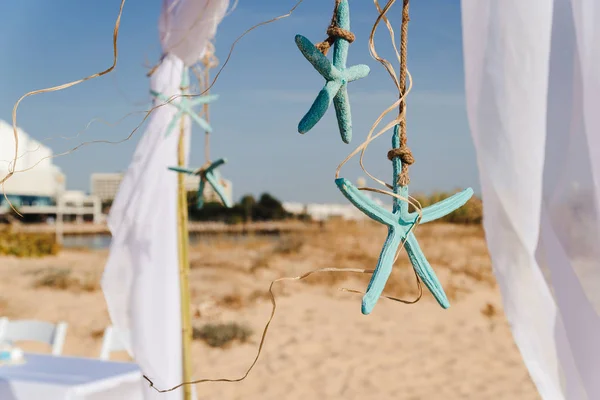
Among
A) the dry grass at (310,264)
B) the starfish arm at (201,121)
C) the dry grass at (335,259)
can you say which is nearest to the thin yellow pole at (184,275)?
the starfish arm at (201,121)

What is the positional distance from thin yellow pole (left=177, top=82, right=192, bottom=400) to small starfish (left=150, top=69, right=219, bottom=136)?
61mm

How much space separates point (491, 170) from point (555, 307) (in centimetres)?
22

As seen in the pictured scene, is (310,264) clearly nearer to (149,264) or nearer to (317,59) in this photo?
(149,264)

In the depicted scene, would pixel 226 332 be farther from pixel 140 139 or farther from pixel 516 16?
Answer: pixel 516 16

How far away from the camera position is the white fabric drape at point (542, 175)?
0.85 m

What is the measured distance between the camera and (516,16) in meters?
0.87

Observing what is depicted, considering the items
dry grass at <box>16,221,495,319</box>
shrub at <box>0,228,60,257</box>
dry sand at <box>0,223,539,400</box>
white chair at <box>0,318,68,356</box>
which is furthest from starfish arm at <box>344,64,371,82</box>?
shrub at <box>0,228,60,257</box>

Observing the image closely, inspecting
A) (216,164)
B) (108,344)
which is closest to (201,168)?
(216,164)

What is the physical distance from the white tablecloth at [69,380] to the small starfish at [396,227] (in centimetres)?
162

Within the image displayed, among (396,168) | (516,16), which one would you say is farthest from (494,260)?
(516,16)

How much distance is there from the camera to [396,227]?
856mm

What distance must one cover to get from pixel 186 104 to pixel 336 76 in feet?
5.20

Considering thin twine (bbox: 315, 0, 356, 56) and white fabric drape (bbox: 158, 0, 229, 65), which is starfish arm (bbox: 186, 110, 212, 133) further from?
thin twine (bbox: 315, 0, 356, 56)

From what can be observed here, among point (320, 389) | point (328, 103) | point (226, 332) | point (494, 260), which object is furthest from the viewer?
point (226, 332)
